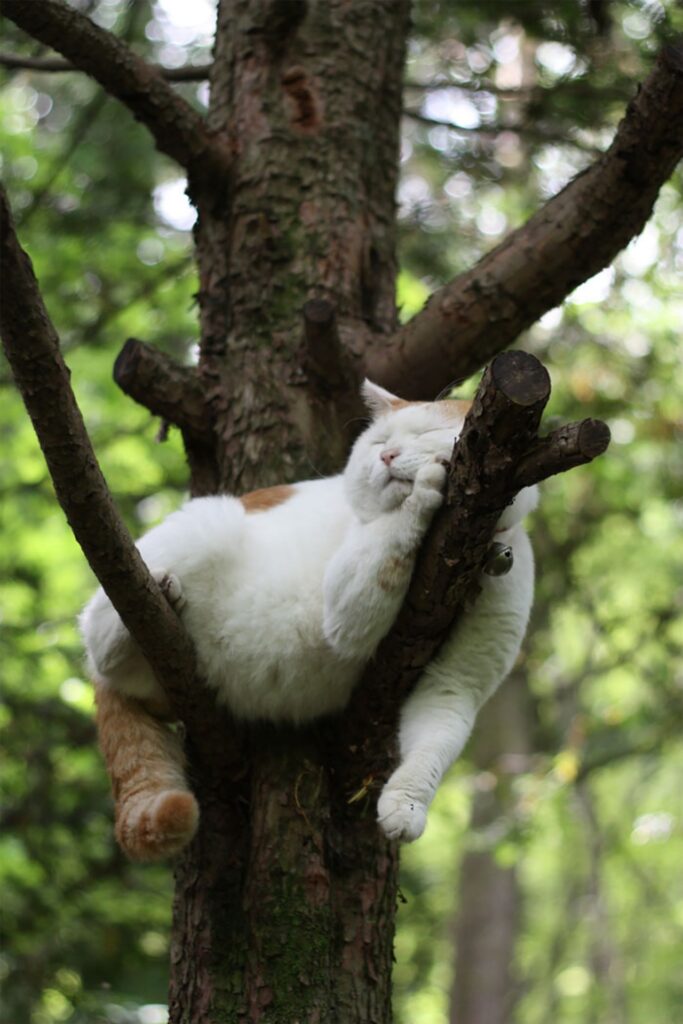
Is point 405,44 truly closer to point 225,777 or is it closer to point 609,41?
point 609,41

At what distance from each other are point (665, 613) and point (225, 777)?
443cm

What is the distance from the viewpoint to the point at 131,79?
2.86 m

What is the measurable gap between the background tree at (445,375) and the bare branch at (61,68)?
0.91 meters

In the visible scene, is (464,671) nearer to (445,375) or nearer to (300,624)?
(300,624)

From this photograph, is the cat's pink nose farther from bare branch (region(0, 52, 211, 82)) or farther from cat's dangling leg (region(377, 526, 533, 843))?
bare branch (region(0, 52, 211, 82))

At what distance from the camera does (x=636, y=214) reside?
Result: 2684 millimetres

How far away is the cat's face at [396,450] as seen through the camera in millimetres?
2334

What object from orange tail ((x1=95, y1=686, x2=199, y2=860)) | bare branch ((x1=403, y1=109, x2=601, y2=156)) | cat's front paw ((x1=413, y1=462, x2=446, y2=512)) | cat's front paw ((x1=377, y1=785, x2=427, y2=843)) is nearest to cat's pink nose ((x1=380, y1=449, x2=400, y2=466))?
cat's front paw ((x1=413, y1=462, x2=446, y2=512))

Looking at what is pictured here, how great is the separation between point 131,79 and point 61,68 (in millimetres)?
522

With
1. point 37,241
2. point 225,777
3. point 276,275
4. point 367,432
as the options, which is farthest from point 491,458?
point 37,241

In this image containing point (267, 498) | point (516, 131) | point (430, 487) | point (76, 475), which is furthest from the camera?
point (516, 131)

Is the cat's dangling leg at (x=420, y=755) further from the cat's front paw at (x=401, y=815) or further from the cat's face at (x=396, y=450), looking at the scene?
the cat's face at (x=396, y=450)

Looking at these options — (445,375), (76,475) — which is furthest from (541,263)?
(76,475)

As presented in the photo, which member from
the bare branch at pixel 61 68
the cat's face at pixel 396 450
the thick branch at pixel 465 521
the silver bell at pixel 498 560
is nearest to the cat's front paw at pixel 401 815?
the thick branch at pixel 465 521
